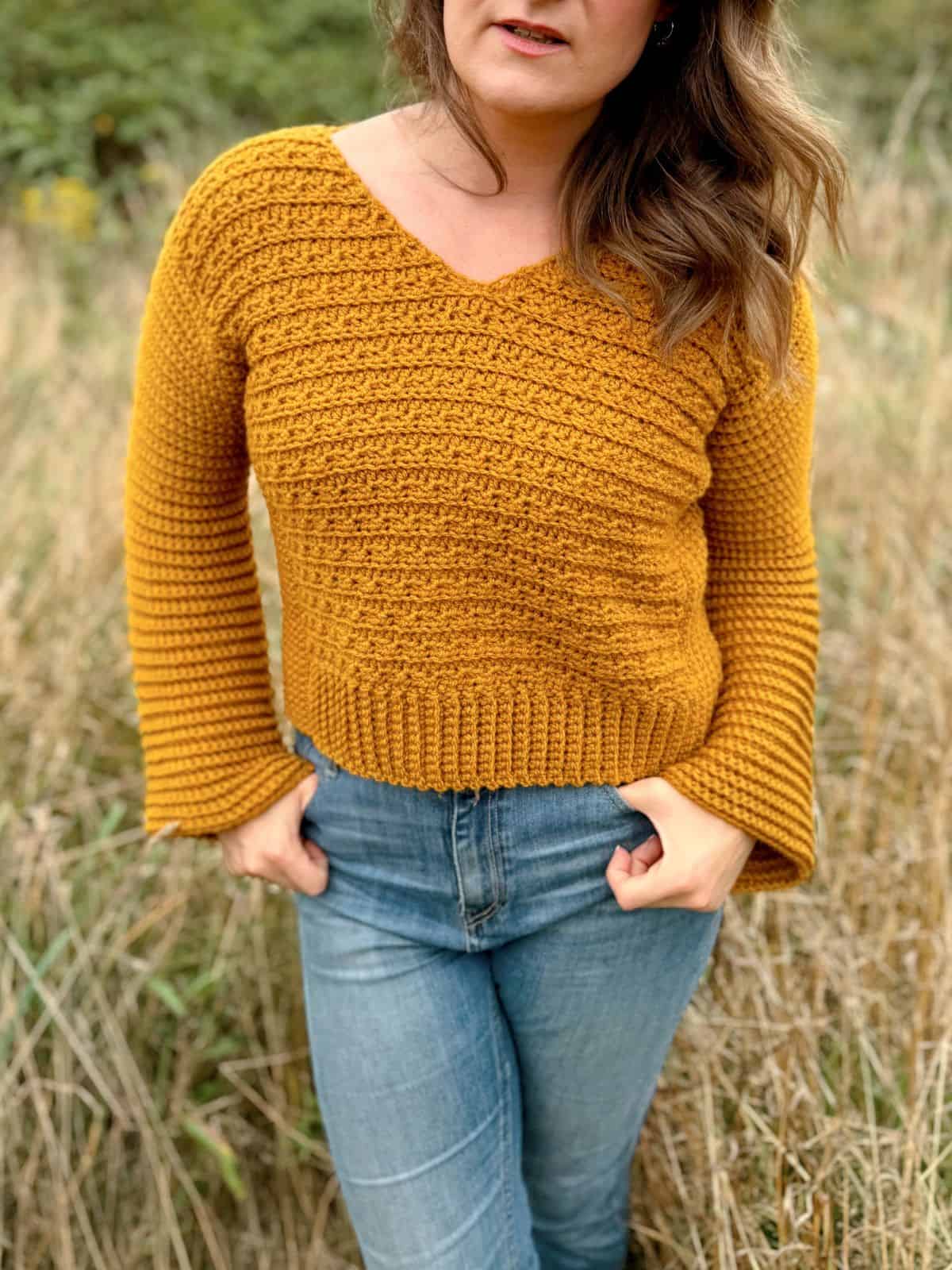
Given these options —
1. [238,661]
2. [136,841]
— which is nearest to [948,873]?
[238,661]

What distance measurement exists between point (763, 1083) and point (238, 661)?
95 centimetres

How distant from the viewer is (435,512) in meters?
1.18

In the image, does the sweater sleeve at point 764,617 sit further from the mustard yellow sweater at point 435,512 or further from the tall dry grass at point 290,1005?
the tall dry grass at point 290,1005

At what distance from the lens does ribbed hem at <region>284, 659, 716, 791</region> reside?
1.26 metres

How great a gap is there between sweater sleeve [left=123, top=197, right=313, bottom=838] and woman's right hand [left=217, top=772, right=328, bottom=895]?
0.01m

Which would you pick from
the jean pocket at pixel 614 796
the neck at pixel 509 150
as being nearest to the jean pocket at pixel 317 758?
the jean pocket at pixel 614 796

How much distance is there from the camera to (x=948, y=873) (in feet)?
6.59

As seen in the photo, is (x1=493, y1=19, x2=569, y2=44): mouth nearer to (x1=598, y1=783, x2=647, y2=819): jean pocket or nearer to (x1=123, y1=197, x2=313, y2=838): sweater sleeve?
(x1=123, y1=197, x2=313, y2=838): sweater sleeve

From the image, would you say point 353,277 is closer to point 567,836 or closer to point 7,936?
point 567,836

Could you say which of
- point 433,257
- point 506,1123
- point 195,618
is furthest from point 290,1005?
point 433,257

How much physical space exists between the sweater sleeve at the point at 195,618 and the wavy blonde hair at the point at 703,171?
384 mm

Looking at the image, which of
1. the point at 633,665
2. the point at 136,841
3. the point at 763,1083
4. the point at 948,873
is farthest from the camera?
the point at 136,841

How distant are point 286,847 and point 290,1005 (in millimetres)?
831

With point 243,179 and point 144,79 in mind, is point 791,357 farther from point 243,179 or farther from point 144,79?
point 144,79
